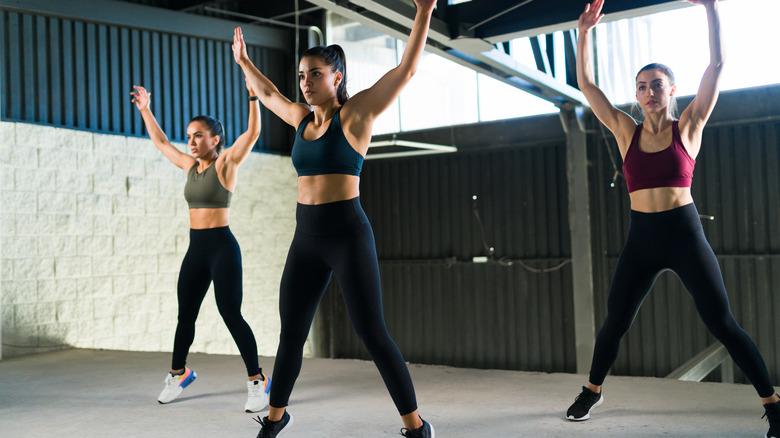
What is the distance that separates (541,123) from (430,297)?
8.98 ft

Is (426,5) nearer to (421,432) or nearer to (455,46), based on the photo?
(421,432)

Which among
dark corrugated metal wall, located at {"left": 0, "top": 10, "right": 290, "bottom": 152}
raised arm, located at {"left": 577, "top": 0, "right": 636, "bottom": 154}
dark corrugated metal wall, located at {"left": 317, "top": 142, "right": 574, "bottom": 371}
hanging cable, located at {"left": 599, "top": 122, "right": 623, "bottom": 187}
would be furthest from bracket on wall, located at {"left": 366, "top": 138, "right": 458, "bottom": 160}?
raised arm, located at {"left": 577, "top": 0, "right": 636, "bottom": 154}

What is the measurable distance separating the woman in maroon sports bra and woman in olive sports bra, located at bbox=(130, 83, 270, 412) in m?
1.76

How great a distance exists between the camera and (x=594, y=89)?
3.02 metres

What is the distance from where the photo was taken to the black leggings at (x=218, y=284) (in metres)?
3.50

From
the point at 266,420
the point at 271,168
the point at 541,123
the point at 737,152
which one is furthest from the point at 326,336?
the point at 266,420

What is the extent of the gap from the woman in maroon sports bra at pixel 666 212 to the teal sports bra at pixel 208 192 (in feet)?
6.50

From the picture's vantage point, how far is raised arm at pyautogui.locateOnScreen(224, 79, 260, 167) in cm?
352

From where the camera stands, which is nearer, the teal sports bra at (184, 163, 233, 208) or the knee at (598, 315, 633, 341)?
the knee at (598, 315, 633, 341)

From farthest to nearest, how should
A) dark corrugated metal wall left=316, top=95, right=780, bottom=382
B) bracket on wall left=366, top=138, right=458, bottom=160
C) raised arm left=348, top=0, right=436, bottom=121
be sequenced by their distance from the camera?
dark corrugated metal wall left=316, top=95, right=780, bottom=382 → bracket on wall left=366, top=138, right=458, bottom=160 → raised arm left=348, top=0, right=436, bottom=121

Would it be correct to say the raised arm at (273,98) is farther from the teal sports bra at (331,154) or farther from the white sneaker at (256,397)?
the white sneaker at (256,397)

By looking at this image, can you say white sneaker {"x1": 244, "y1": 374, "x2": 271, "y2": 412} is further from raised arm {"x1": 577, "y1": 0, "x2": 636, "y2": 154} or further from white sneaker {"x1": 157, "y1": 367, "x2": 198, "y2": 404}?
raised arm {"x1": 577, "y1": 0, "x2": 636, "y2": 154}

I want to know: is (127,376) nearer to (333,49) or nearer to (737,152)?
(333,49)

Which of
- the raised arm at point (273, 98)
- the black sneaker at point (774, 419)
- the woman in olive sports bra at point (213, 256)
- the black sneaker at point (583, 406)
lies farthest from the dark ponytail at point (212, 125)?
the black sneaker at point (774, 419)
